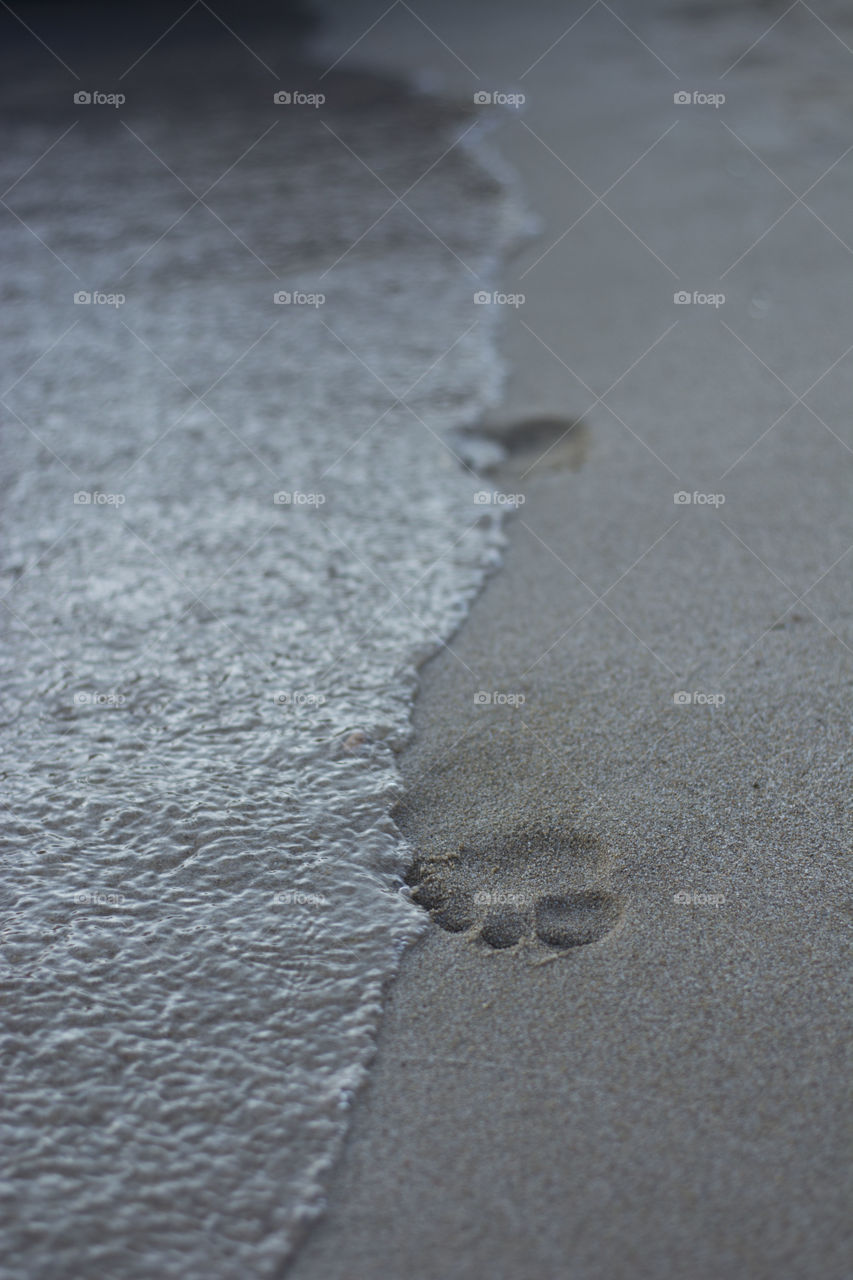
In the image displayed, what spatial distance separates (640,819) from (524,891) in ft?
1.02

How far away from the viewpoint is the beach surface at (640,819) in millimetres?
1641

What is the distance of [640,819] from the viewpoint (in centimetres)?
231

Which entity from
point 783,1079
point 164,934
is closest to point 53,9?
point 164,934

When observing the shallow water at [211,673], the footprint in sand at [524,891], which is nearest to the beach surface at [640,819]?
the footprint in sand at [524,891]

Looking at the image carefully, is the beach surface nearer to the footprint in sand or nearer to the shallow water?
the footprint in sand

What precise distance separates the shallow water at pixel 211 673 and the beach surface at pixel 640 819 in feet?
0.46

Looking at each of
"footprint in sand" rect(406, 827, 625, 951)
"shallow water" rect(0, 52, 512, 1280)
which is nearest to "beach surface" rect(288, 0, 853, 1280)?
"footprint in sand" rect(406, 827, 625, 951)

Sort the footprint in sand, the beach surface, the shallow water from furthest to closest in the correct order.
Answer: the footprint in sand
the shallow water
the beach surface

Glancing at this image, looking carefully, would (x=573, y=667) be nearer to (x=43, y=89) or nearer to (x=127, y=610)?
(x=127, y=610)

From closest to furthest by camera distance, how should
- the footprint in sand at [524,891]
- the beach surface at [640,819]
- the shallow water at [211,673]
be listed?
the beach surface at [640,819]
the shallow water at [211,673]
the footprint in sand at [524,891]

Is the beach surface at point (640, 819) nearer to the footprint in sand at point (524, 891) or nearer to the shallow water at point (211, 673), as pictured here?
the footprint in sand at point (524, 891)

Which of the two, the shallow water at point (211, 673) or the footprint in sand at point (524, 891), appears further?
the footprint in sand at point (524, 891)

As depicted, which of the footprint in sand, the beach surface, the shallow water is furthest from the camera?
the footprint in sand

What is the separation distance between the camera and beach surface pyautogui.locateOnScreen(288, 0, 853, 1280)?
1.64 meters
